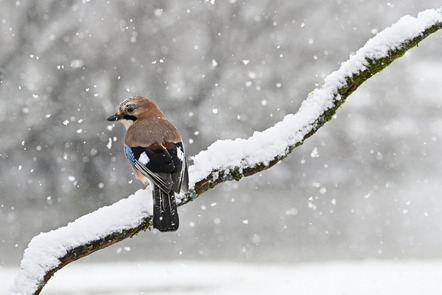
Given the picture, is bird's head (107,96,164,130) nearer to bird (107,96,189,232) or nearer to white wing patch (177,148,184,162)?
bird (107,96,189,232)

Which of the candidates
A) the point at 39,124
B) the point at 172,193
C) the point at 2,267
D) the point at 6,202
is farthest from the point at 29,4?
the point at 172,193

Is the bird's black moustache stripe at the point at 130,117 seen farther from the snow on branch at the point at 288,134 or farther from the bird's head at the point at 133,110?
the snow on branch at the point at 288,134

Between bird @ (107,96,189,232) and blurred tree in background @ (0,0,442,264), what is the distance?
9796mm

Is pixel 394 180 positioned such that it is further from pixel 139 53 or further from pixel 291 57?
pixel 139 53

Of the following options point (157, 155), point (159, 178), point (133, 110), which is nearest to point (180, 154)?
point (157, 155)

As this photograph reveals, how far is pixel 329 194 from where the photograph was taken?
1825 cm

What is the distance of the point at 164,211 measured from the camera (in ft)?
10.7

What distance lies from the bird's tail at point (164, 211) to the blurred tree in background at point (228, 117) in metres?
10.7

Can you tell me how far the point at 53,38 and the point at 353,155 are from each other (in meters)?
8.36

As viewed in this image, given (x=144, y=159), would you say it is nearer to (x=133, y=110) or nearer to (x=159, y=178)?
(x=159, y=178)

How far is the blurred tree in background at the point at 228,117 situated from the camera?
1562cm

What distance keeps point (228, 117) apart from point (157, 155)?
44.2 feet

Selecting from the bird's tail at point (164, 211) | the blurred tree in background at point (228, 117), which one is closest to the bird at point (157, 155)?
the bird's tail at point (164, 211)

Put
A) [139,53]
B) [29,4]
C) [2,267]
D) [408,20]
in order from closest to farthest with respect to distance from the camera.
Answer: [408,20], [2,267], [29,4], [139,53]
